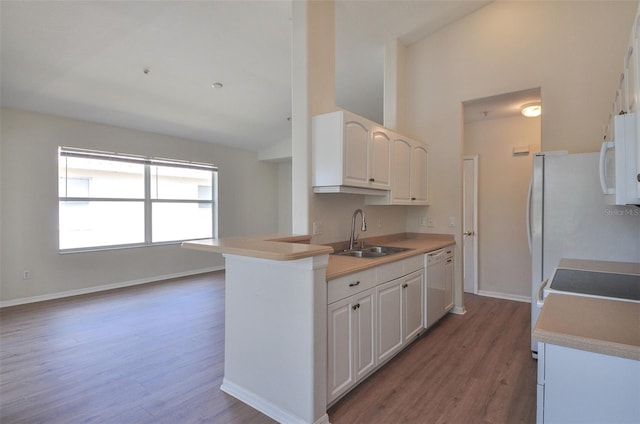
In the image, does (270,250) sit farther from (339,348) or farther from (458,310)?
(458,310)

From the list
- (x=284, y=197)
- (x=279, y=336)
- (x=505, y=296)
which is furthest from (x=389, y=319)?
(x=284, y=197)

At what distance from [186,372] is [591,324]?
2.59 meters

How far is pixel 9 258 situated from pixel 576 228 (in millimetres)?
6245

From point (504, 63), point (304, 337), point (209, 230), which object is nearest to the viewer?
point (304, 337)

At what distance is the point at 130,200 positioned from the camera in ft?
17.8

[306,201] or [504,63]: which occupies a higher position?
[504,63]

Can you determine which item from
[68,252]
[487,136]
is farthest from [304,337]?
[68,252]

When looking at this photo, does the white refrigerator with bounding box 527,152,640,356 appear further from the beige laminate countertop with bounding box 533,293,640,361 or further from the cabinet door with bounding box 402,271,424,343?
the beige laminate countertop with bounding box 533,293,640,361

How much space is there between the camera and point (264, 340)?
6.58ft

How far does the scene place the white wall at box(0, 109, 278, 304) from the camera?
4172 millimetres

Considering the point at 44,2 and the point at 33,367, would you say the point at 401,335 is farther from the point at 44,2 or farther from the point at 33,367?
the point at 44,2

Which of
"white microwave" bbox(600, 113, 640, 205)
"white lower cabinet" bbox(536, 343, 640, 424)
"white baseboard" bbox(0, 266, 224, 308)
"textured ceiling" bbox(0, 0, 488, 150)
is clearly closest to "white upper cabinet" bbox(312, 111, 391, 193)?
"textured ceiling" bbox(0, 0, 488, 150)

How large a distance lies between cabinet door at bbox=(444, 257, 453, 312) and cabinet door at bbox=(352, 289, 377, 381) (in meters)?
1.65

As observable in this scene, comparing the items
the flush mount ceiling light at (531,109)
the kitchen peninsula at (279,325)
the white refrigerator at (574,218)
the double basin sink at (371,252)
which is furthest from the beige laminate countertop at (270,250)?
the flush mount ceiling light at (531,109)
